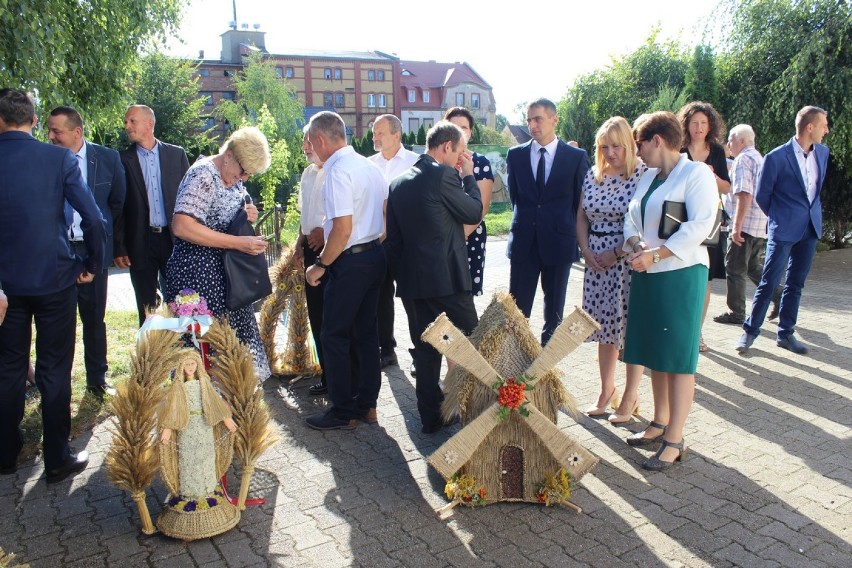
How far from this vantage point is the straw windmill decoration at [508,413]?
12.0 feet

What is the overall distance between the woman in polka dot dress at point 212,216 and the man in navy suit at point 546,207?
7.26 ft

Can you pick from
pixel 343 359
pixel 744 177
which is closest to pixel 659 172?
pixel 343 359

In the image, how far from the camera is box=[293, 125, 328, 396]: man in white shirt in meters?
5.41

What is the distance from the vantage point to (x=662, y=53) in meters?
20.2

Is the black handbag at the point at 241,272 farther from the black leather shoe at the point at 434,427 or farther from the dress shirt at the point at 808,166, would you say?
the dress shirt at the point at 808,166

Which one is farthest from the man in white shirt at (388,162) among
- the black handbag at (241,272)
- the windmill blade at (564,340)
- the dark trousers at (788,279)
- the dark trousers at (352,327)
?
the dark trousers at (788,279)

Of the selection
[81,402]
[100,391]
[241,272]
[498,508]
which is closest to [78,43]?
[100,391]

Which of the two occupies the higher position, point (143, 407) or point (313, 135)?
point (313, 135)

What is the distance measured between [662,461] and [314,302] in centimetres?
302

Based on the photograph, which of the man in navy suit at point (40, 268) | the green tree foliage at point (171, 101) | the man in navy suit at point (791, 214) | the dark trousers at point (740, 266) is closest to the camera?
the man in navy suit at point (40, 268)

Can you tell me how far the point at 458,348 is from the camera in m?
3.66

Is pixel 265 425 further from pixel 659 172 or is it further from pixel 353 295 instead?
pixel 659 172

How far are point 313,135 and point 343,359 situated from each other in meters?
1.60

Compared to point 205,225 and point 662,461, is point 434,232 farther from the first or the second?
point 662,461
